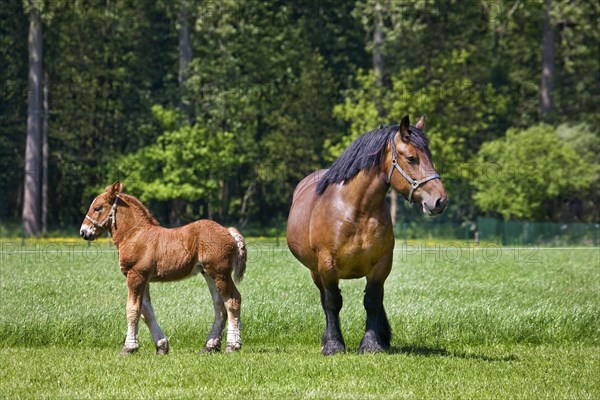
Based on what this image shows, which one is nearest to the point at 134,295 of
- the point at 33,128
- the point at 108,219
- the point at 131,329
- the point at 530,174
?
the point at 131,329

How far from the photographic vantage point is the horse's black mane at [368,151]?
40.6 ft

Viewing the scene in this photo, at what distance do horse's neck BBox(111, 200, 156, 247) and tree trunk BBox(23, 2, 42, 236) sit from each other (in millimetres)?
32805

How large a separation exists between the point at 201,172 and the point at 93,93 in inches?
329

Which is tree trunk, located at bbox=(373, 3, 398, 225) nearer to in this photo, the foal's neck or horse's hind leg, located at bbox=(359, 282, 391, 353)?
horse's hind leg, located at bbox=(359, 282, 391, 353)

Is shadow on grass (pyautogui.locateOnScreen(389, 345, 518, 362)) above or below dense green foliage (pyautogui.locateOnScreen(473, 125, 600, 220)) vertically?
below

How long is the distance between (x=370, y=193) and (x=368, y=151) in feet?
1.76

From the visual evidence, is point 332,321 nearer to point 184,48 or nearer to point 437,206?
point 437,206

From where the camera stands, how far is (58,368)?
1198 centimetres

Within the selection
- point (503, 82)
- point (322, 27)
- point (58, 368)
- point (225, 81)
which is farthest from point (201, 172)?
point (58, 368)

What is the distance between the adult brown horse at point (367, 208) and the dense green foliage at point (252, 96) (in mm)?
33641

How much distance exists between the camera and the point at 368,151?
500 inches

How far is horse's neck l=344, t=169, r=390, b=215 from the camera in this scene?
41.2ft

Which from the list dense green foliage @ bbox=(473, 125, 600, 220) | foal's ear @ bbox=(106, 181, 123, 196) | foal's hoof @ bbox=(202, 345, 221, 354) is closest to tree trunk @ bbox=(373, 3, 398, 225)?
dense green foliage @ bbox=(473, 125, 600, 220)

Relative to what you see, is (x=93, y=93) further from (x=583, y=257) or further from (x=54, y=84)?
(x=583, y=257)
